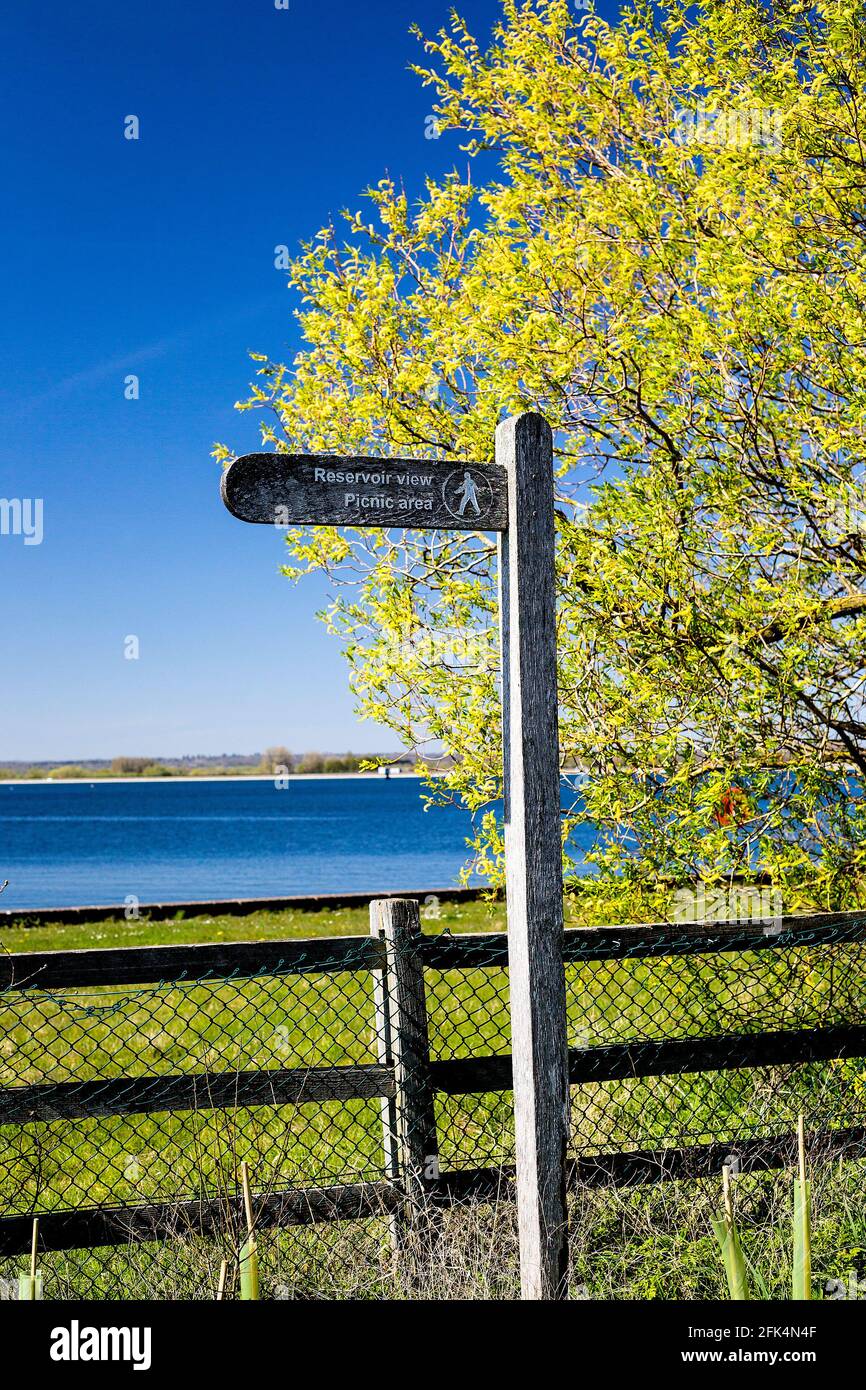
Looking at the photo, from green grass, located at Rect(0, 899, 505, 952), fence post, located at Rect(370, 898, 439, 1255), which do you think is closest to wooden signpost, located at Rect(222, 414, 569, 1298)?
fence post, located at Rect(370, 898, 439, 1255)

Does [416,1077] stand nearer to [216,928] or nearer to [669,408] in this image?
[669,408]

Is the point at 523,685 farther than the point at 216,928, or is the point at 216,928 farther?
the point at 216,928

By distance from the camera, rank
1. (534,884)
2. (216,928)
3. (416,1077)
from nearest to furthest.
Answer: (534,884)
(416,1077)
(216,928)

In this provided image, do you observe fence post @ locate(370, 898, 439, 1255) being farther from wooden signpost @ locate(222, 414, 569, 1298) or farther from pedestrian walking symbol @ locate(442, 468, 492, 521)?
pedestrian walking symbol @ locate(442, 468, 492, 521)

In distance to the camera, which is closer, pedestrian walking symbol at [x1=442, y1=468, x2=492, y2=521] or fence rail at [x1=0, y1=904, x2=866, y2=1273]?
→ pedestrian walking symbol at [x1=442, y1=468, x2=492, y2=521]

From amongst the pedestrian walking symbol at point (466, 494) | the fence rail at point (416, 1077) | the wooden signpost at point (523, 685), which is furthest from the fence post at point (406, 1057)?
the pedestrian walking symbol at point (466, 494)

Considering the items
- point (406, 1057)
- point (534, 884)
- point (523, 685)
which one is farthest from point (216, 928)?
point (523, 685)

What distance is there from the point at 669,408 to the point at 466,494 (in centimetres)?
225

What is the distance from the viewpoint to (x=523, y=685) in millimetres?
3094

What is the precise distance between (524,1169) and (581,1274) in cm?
76

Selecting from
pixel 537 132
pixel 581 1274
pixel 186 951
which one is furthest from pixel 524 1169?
pixel 537 132

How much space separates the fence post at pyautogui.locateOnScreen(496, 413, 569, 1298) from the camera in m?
3.02

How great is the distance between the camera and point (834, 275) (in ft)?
17.0
